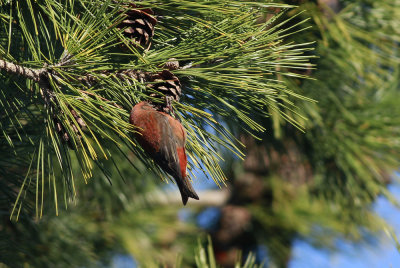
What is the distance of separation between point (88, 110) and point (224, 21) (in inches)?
10.3

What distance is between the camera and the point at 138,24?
83 cm

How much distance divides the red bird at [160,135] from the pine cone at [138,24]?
0.11 metres

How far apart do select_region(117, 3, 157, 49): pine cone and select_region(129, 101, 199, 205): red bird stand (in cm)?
11

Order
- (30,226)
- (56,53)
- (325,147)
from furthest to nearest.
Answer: (325,147)
(30,226)
(56,53)

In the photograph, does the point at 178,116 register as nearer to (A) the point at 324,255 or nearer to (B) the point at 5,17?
(B) the point at 5,17

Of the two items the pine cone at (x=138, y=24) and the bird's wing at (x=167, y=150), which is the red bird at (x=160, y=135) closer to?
the bird's wing at (x=167, y=150)

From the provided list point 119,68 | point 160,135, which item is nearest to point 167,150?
point 160,135

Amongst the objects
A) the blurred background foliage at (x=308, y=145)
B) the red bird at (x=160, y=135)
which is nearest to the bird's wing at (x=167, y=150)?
the red bird at (x=160, y=135)

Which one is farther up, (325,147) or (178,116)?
Answer: (178,116)

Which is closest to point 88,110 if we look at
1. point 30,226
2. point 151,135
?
point 151,135

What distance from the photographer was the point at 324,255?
2.85 m

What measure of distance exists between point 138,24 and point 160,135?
0.61ft

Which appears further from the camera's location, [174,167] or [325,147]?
[325,147]

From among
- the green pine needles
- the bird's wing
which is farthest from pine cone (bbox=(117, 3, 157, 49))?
the bird's wing
